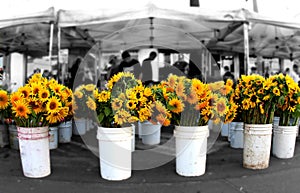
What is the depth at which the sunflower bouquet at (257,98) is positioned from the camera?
304 centimetres

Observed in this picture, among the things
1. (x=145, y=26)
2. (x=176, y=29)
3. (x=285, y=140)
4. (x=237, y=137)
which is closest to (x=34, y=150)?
(x=237, y=137)

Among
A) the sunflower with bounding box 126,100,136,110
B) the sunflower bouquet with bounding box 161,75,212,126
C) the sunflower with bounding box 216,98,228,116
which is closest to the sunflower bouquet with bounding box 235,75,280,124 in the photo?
the sunflower with bounding box 216,98,228,116

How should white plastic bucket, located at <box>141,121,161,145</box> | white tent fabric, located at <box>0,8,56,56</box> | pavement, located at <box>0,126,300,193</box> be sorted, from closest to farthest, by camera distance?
pavement, located at <box>0,126,300,193</box>
white plastic bucket, located at <box>141,121,161,145</box>
white tent fabric, located at <box>0,8,56,56</box>

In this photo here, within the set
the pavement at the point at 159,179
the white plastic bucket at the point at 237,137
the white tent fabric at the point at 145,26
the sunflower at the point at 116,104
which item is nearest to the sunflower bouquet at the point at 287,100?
the pavement at the point at 159,179

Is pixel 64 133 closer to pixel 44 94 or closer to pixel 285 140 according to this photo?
pixel 44 94

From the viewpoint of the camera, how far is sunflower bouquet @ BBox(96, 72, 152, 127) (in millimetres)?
2668

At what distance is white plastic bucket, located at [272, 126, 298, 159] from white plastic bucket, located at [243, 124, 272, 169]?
0.60 metres

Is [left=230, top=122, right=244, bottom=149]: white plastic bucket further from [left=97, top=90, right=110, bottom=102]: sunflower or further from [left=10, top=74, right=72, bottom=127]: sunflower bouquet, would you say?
[left=10, top=74, right=72, bottom=127]: sunflower bouquet

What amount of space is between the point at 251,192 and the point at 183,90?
1.10 meters

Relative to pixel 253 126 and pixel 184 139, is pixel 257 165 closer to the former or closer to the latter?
pixel 253 126

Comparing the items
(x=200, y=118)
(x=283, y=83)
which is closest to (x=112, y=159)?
(x=200, y=118)

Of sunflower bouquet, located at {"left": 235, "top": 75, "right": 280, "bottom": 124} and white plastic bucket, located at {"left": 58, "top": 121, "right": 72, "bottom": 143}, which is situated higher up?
sunflower bouquet, located at {"left": 235, "top": 75, "right": 280, "bottom": 124}

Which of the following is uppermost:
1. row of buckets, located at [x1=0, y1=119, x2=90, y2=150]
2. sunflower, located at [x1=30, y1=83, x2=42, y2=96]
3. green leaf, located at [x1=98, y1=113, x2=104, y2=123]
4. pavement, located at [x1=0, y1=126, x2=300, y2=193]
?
sunflower, located at [x1=30, y1=83, x2=42, y2=96]

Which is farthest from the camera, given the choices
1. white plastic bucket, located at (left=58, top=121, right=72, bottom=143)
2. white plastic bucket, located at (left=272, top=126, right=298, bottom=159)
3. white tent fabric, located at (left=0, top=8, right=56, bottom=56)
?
white tent fabric, located at (left=0, top=8, right=56, bottom=56)
